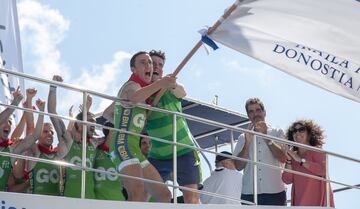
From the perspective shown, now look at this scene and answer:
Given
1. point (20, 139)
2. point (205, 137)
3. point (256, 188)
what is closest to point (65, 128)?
point (20, 139)

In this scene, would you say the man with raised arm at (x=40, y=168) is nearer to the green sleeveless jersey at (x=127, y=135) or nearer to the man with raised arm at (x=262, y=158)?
the green sleeveless jersey at (x=127, y=135)

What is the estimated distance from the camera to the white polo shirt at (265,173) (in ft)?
25.9

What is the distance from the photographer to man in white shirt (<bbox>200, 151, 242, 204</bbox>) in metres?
7.96

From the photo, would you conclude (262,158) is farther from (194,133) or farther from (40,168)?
(194,133)

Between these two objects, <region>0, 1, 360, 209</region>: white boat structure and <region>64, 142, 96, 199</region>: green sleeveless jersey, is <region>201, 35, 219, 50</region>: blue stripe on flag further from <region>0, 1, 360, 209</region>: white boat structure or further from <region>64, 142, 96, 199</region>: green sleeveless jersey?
<region>64, 142, 96, 199</region>: green sleeveless jersey

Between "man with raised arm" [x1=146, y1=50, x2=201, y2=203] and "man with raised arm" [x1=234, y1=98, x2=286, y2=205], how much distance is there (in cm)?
72

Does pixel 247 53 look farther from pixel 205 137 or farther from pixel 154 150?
pixel 205 137

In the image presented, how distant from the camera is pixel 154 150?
7488 millimetres

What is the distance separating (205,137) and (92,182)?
3.17 meters

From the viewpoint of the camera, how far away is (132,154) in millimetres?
7023

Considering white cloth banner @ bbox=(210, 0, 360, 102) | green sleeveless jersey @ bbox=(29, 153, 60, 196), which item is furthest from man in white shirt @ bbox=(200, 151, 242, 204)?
green sleeveless jersey @ bbox=(29, 153, 60, 196)

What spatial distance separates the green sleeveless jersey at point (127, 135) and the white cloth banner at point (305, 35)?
1.28m

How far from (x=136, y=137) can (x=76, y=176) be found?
0.63m

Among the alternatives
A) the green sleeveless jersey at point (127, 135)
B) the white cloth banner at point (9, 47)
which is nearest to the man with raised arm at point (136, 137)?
the green sleeveless jersey at point (127, 135)
